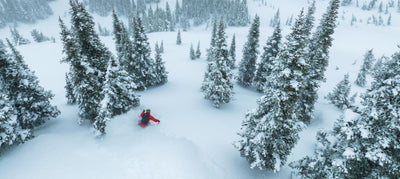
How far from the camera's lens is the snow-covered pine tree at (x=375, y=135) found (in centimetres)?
798

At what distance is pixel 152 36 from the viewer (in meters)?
85.4

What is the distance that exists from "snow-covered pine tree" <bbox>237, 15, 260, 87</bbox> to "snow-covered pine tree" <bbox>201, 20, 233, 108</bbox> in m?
9.62

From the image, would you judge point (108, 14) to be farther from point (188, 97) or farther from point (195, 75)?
point (188, 97)

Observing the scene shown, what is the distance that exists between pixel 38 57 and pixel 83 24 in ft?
165

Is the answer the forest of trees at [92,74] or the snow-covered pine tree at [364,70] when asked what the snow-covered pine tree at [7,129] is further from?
the snow-covered pine tree at [364,70]

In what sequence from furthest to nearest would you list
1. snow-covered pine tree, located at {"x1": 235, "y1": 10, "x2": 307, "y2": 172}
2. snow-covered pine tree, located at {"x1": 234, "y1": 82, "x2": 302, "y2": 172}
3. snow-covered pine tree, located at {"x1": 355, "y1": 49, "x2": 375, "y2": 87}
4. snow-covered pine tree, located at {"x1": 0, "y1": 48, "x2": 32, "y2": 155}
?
1. snow-covered pine tree, located at {"x1": 355, "y1": 49, "x2": 375, "y2": 87}
2. snow-covered pine tree, located at {"x1": 0, "y1": 48, "x2": 32, "y2": 155}
3. snow-covered pine tree, located at {"x1": 234, "y1": 82, "x2": 302, "y2": 172}
4. snow-covered pine tree, located at {"x1": 235, "y1": 10, "x2": 307, "y2": 172}

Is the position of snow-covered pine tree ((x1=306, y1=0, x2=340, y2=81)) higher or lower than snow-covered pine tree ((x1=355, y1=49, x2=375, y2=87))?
higher

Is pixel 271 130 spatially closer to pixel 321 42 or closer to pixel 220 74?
pixel 220 74

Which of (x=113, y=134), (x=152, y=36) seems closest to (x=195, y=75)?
(x=113, y=134)

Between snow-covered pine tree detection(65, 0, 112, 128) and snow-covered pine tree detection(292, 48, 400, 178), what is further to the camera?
snow-covered pine tree detection(65, 0, 112, 128)

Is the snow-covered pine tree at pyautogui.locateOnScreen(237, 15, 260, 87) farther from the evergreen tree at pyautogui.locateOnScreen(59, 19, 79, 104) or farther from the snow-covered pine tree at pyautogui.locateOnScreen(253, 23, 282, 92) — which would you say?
the evergreen tree at pyautogui.locateOnScreen(59, 19, 79, 104)

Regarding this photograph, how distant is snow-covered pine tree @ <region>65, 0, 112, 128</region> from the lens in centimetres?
1530

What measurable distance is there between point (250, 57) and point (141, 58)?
1735 centimetres

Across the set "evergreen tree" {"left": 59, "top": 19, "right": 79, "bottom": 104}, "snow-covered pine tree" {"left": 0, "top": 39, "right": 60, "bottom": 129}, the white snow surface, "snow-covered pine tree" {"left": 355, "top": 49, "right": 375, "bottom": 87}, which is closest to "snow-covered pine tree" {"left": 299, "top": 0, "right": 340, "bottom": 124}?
the white snow surface
